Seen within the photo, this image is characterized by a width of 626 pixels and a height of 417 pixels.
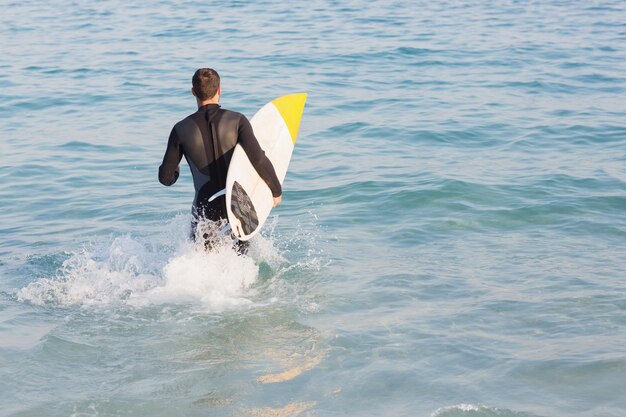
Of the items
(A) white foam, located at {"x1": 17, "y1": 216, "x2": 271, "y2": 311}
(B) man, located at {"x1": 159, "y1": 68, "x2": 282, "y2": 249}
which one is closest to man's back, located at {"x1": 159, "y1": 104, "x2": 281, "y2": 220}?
(B) man, located at {"x1": 159, "y1": 68, "x2": 282, "y2": 249}

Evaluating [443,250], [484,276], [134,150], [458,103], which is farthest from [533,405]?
[458,103]

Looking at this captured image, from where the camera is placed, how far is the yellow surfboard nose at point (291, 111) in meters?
8.53

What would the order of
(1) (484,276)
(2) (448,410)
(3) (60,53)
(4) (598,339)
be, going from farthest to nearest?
(3) (60,53) → (1) (484,276) → (4) (598,339) → (2) (448,410)

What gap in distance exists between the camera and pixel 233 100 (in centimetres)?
1448

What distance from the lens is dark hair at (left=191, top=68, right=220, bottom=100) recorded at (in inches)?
258

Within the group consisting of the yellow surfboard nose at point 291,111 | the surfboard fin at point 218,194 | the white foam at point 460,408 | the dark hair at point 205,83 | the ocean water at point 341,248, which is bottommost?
the ocean water at point 341,248

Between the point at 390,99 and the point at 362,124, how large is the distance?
5.71ft

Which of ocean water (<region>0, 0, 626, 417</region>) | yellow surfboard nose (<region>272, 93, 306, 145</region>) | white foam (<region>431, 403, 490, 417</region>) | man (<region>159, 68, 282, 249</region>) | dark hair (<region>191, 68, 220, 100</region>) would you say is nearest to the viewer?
white foam (<region>431, 403, 490, 417</region>)

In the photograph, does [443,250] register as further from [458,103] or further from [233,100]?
[233,100]

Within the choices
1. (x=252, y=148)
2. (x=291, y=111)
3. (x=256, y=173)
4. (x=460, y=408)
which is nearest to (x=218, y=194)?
(x=256, y=173)

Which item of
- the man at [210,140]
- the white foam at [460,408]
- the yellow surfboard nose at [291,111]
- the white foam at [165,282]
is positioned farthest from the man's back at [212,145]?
the white foam at [460,408]

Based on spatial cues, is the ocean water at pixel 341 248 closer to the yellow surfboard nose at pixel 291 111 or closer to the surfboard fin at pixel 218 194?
the surfboard fin at pixel 218 194

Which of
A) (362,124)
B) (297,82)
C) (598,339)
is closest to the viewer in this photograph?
(598,339)

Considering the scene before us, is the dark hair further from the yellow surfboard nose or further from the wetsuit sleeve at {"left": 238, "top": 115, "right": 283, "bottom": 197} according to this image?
the yellow surfboard nose
